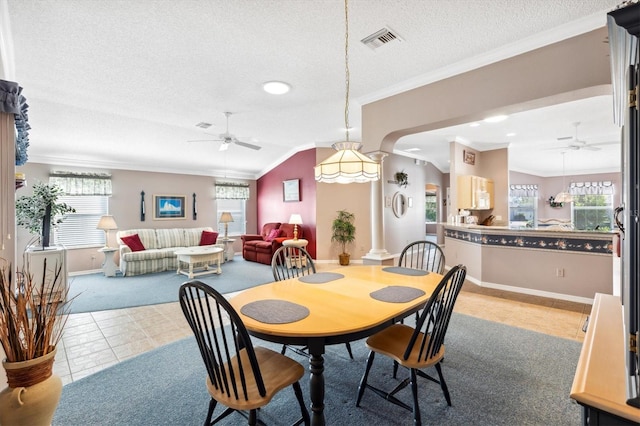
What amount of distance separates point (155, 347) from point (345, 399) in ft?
6.23

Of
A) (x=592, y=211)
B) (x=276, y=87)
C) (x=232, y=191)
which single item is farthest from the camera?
(x=592, y=211)

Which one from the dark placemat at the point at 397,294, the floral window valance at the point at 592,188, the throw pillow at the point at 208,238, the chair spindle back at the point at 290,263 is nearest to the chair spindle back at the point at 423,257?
the dark placemat at the point at 397,294

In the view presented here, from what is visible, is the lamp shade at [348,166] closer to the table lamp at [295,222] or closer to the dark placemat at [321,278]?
the dark placemat at [321,278]

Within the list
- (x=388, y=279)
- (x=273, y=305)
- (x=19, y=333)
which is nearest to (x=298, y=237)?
(x=388, y=279)

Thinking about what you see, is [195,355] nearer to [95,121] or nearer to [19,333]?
[19,333]

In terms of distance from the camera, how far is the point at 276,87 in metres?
3.55

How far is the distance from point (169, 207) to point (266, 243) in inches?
105

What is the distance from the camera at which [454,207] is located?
6.00m

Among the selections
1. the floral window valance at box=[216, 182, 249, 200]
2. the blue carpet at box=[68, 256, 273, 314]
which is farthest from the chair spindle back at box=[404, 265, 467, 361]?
the floral window valance at box=[216, 182, 249, 200]

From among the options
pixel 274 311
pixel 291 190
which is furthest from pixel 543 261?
pixel 291 190

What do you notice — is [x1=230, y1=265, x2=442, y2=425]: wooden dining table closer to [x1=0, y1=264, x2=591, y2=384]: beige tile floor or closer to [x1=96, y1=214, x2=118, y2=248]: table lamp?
[x1=0, y1=264, x2=591, y2=384]: beige tile floor

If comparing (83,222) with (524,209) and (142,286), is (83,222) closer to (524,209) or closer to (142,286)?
(142,286)

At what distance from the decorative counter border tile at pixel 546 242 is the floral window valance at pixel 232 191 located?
594 cm

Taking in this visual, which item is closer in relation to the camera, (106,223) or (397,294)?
(397,294)
